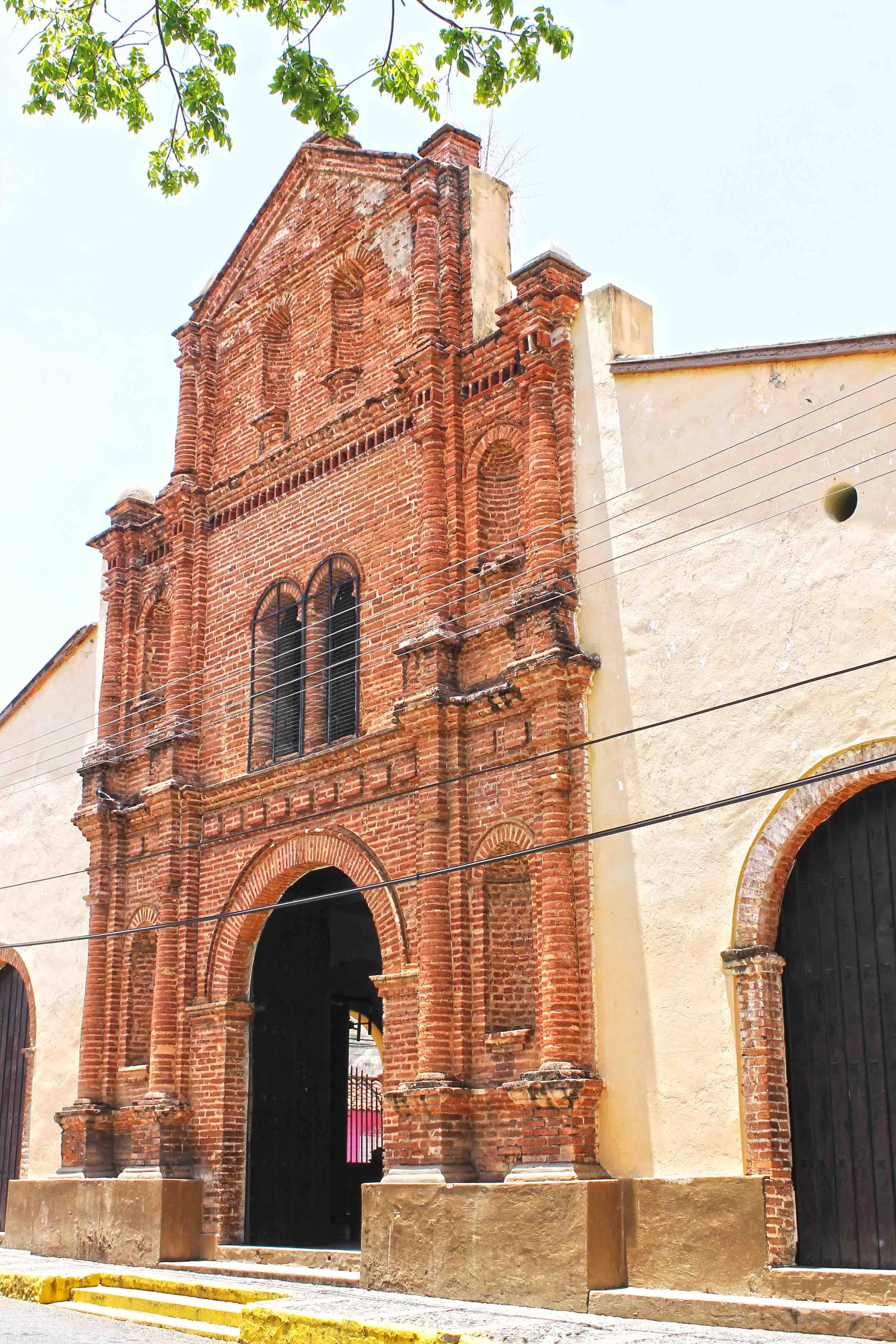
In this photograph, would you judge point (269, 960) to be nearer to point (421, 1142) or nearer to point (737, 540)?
point (421, 1142)

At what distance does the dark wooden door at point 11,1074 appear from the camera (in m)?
A: 18.2

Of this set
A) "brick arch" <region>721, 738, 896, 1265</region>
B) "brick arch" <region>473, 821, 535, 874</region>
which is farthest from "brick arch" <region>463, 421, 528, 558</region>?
"brick arch" <region>721, 738, 896, 1265</region>

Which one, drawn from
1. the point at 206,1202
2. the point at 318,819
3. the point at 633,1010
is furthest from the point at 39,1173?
the point at 633,1010

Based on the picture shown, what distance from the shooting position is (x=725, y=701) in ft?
36.5

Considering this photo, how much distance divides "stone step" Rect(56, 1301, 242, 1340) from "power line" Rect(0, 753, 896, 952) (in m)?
3.51

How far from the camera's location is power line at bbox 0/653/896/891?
34.0 ft

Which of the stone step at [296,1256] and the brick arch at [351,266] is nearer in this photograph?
the stone step at [296,1256]

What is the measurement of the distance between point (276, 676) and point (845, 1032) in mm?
7791

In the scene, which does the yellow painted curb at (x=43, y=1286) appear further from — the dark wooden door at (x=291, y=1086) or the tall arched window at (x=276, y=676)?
the tall arched window at (x=276, y=676)

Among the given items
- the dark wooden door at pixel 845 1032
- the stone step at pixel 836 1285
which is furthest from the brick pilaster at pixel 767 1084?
the stone step at pixel 836 1285

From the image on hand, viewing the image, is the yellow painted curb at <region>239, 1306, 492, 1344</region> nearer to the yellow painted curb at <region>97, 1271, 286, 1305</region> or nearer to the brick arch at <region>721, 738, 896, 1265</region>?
the yellow painted curb at <region>97, 1271, 286, 1305</region>

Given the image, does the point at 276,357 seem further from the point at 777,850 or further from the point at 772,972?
the point at 772,972

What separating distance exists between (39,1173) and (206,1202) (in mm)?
3649

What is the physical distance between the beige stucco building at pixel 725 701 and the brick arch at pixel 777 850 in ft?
0.06
